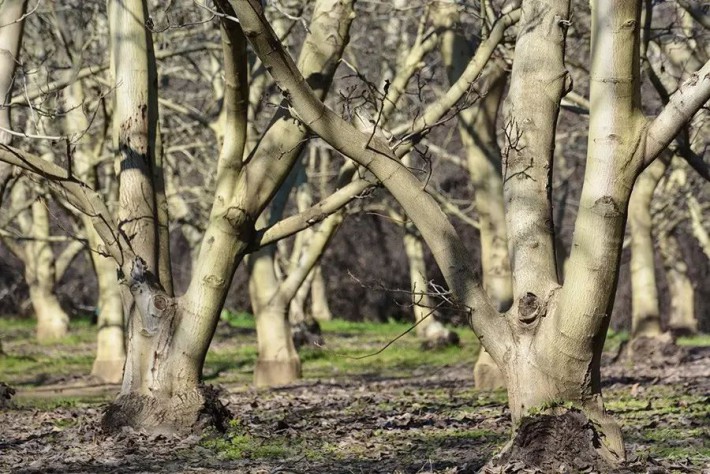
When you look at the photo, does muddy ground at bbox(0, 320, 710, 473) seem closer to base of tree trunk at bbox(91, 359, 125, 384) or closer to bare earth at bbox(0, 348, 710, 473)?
bare earth at bbox(0, 348, 710, 473)

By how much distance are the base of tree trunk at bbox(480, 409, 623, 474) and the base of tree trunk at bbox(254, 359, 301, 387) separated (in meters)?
7.19

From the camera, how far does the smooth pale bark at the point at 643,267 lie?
14977 mm

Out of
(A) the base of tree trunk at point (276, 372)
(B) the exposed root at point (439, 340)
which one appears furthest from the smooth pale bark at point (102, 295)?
(B) the exposed root at point (439, 340)

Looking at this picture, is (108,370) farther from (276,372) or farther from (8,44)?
(8,44)

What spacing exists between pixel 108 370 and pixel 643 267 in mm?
7449

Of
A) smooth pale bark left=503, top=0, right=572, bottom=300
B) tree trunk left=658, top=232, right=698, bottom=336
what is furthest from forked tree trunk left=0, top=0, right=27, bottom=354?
tree trunk left=658, top=232, right=698, bottom=336

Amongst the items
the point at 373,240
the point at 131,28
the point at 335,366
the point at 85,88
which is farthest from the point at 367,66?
the point at 131,28

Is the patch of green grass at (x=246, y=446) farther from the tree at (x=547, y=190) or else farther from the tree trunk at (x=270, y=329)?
the tree trunk at (x=270, y=329)

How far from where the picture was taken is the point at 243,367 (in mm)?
17266

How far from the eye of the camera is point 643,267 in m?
15.5

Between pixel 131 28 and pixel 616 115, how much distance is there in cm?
439

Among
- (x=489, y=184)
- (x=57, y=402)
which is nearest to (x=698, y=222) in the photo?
(x=489, y=184)

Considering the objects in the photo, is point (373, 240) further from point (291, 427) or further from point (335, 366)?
point (291, 427)

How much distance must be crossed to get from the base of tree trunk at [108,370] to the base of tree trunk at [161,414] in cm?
684
